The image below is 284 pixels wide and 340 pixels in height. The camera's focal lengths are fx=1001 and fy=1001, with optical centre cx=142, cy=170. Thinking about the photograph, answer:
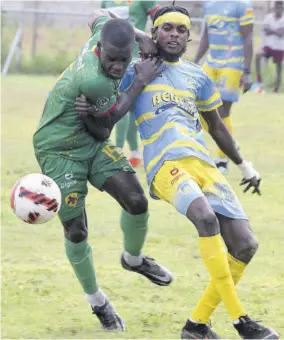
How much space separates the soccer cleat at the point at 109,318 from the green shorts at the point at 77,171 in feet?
2.43

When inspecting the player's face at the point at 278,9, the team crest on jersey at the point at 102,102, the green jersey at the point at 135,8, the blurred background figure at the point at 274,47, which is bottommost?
the blurred background figure at the point at 274,47

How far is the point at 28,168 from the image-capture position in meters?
13.9

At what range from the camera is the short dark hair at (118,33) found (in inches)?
258

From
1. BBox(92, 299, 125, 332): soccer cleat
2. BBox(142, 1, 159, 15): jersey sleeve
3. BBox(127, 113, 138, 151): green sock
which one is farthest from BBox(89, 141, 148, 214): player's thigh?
BBox(127, 113, 138, 151): green sock

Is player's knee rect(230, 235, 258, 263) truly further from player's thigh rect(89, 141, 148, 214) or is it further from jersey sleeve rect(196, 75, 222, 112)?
jersey sleeve rect(196, 75, 222, 112)

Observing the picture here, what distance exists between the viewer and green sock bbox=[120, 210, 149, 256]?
24.4 feet

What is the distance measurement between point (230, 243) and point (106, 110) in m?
1.22

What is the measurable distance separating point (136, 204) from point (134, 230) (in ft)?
1.13

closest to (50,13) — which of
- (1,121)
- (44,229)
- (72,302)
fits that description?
(1,121)

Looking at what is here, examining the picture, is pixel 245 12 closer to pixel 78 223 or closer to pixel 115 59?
pixel 78 223

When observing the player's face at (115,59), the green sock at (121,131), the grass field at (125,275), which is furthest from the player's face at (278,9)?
the player's face at (115,59)

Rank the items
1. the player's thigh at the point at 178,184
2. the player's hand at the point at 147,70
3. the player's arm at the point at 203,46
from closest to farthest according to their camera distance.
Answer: the player's thigh at the point at 178,184
the player's hand at the point at 147,70
the player's arm at the point at 203,46

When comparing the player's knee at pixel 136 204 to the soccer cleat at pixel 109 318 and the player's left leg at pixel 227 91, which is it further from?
the player's left leg at pixel 227 91

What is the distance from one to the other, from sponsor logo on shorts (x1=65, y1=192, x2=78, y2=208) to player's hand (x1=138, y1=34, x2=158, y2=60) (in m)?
1.09
